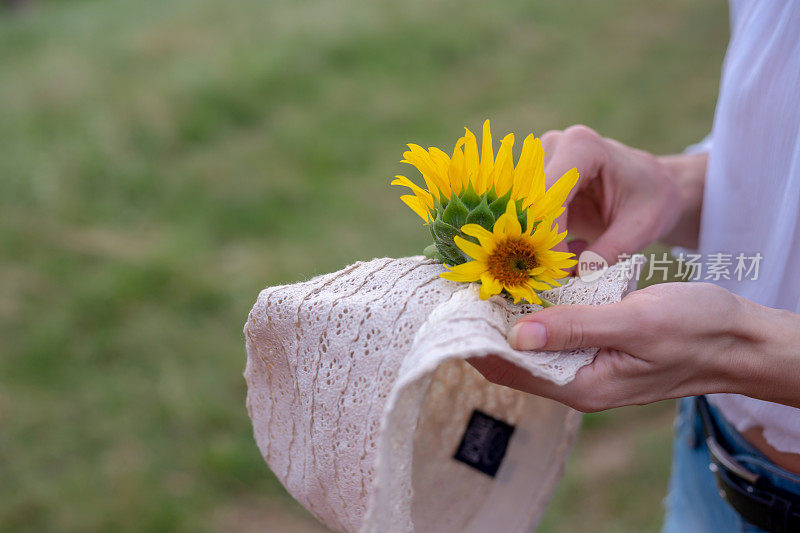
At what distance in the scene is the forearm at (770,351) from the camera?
3.07 feet

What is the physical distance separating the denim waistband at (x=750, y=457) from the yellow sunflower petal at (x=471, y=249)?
2.29 feet

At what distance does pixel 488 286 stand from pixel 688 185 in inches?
29.5

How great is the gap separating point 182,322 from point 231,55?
2.53 m

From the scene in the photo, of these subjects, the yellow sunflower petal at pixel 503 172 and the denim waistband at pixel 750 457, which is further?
the denim waistband at pixel 750 457

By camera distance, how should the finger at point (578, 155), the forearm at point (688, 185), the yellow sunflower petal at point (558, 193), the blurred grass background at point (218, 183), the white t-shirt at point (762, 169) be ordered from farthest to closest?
1. the blurred grass background at point (218, 183)
2. the forearm at point (688, 185)
3. the finger at point (578, 155)
4. the white t-shirt at point (762, 169)
5. the yellow sunflower petal at point (558, 193)

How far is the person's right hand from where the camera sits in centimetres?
122

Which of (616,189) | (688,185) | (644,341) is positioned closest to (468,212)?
(644,341)

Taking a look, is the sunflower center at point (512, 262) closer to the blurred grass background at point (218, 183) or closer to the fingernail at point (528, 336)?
the fingernail at point (528, 336)

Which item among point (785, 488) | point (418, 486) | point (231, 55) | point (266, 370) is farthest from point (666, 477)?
point (231, 55)

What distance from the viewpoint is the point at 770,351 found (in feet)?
3.09

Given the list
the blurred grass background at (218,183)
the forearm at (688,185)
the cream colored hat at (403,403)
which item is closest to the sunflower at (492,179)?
the cream colored hat at (403,403)

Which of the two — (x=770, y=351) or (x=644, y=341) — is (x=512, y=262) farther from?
(x=770, y=351)

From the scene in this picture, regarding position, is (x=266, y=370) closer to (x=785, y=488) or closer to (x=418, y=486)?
(x=418, y=486)

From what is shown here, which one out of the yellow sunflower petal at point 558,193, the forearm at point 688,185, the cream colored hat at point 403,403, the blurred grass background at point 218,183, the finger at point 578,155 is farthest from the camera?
the blurred grass background at point 218,183
